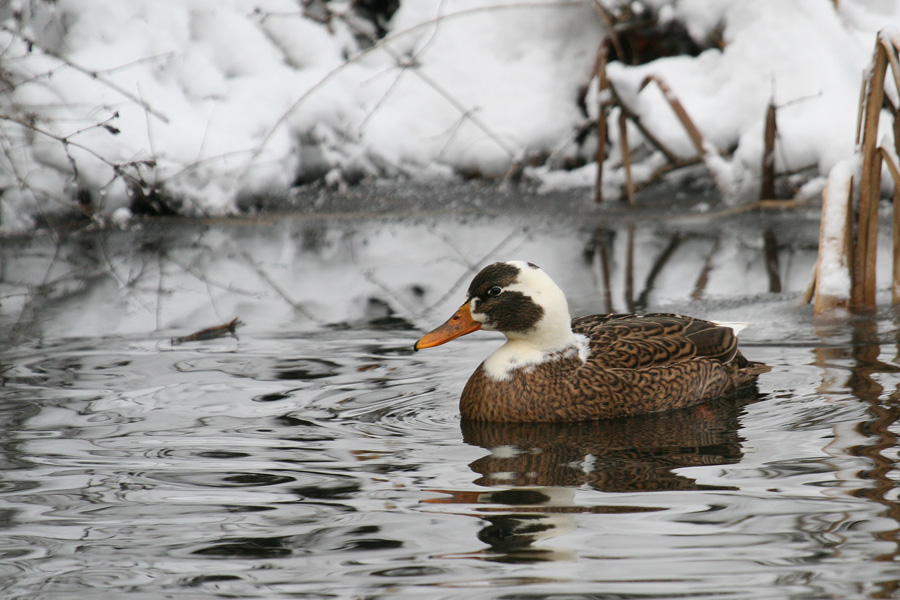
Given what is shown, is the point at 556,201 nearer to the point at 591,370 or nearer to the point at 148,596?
the point at 591,370

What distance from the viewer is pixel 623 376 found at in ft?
16.8

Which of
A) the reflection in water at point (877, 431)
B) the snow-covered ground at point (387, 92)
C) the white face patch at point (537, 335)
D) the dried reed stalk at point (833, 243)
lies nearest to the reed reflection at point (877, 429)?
the reflection in water at point (877, 431)

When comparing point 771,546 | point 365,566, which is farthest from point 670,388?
point 365,566

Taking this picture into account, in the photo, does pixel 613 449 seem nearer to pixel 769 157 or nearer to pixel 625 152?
pixel 769 157

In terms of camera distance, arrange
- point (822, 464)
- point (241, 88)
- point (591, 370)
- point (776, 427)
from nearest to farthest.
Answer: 1. point (822, 464)
2. point (776, 427)
3. point (591, 370)
4. point (241, 88)

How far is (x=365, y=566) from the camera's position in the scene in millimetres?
3285

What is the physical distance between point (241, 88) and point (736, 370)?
793cm

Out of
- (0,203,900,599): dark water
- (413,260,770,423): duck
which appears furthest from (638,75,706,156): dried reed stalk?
(413,260,770,423): duck

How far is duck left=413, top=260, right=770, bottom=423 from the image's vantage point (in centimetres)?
500

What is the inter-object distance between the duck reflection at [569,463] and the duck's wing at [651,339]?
0.86 feet

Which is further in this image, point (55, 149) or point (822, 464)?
point (55, 149)

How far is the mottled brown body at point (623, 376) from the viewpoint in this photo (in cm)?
499

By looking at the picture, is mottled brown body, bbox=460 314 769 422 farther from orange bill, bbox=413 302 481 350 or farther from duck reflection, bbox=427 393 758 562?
orange bill, bbox=413 302 481 350

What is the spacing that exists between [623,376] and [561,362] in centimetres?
29
